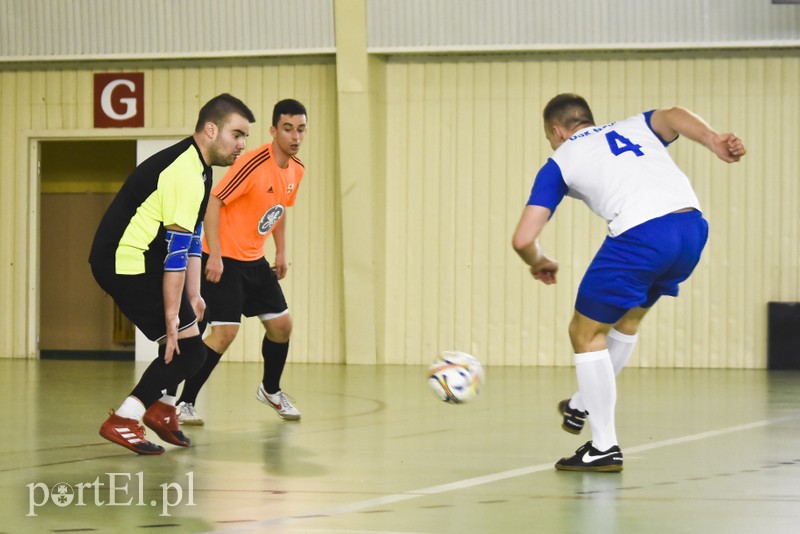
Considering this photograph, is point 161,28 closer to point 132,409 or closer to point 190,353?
point 190,353

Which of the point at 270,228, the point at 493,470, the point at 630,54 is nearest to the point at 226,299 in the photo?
the point at 270,228

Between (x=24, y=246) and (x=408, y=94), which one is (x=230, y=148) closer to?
(x=408, y=94)

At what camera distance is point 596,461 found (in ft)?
18.0

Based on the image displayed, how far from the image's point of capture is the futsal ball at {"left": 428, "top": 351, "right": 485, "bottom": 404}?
20.0 feet

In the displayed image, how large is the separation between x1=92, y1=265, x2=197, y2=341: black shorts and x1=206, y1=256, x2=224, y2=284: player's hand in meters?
1.23

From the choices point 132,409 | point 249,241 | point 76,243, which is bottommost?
point 132,409

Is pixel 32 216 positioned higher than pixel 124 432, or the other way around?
pixel 32 216

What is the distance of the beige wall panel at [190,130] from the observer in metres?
14.1

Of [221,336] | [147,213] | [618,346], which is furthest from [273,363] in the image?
[618,346]

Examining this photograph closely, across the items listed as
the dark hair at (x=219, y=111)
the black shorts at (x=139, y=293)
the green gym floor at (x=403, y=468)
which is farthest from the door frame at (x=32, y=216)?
the black shorts at (x=139, y=293)

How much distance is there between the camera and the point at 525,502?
15.5 ft

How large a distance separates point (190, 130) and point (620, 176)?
9.59 m

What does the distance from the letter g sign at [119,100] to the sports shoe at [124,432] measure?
9031 millimetres

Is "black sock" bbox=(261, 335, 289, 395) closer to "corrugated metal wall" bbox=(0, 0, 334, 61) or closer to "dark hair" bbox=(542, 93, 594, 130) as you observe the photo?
"dark hair" bbox=(542, 93, 594, 130)
